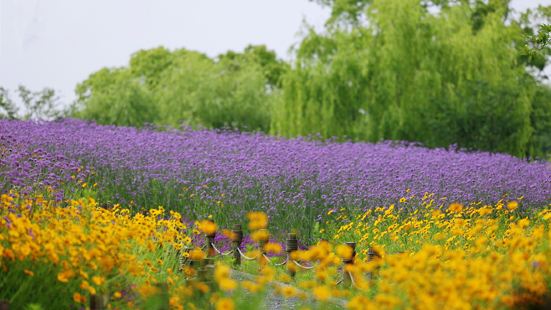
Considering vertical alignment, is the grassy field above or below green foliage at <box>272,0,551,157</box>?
below

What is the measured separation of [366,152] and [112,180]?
5173mm

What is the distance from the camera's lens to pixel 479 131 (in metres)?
20.9

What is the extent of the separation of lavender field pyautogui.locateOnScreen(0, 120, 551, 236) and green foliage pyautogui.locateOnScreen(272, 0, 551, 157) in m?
7.59

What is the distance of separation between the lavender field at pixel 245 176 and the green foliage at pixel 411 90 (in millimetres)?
7587

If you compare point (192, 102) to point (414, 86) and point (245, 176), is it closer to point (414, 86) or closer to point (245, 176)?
point (414, 86)

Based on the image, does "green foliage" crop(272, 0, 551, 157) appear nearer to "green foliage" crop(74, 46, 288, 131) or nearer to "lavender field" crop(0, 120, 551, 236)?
"green foliage" crop(74, 46, 288, 131)

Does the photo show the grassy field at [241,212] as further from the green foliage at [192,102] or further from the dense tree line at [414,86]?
the green foliage at [192,102]

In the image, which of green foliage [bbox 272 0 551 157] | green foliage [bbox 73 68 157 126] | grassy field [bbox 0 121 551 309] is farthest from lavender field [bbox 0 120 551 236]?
green foliage [bbox 73 68 157 126]

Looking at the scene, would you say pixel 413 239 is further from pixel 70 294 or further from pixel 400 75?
pixel 400 75

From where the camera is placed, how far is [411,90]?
69.5 feet

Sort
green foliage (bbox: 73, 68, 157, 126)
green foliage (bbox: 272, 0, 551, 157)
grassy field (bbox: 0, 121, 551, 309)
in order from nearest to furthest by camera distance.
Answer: grassy field (bbox: 0, 121, 551, 309) < green foliage (bbox: 272, 0, 551, 157) < green foliage (bbox: 73, 68, 157, 126)

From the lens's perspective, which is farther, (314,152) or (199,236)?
(314,152)

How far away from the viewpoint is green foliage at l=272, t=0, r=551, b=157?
2091 cm

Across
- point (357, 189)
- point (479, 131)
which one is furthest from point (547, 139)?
point (357, 189)
